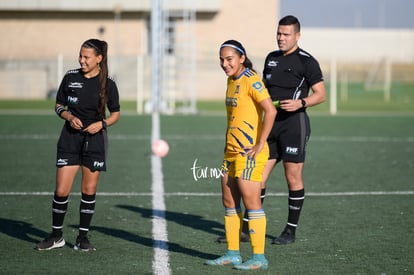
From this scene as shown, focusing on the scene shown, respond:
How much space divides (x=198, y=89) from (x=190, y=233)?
113 ft

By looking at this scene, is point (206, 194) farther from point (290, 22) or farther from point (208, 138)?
point (208, 138)

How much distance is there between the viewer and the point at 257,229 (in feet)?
22.6

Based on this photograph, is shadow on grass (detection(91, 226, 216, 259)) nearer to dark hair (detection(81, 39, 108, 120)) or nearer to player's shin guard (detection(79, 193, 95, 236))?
player's shin guard (detection(79, 193, 95, 236))

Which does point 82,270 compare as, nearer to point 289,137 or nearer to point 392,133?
point 289,137

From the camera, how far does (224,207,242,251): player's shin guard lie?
7059 mm

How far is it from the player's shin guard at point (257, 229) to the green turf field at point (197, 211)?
28 cm

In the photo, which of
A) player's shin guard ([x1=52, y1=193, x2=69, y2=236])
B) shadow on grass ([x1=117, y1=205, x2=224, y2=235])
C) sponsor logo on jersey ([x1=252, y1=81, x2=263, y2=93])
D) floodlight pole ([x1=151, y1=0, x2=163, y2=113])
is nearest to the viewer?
sponsor logo on jersey ([x1=252, y1=81, x2=263, y2=93])

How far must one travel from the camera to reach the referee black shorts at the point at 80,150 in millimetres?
7680

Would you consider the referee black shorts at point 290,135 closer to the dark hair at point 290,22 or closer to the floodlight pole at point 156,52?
the dark hair at point 290,22

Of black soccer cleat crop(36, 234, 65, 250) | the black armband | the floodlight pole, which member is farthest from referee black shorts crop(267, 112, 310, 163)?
the floodlight pole

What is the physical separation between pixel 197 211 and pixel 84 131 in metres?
2.65

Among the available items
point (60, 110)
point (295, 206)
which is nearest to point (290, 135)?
point (295, 206)

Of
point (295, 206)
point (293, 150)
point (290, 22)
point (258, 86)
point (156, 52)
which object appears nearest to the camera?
point (258, 86)

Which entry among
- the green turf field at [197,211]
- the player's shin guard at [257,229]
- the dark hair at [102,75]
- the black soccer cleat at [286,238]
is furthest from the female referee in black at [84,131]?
the black soccer cleat at [286,238]
